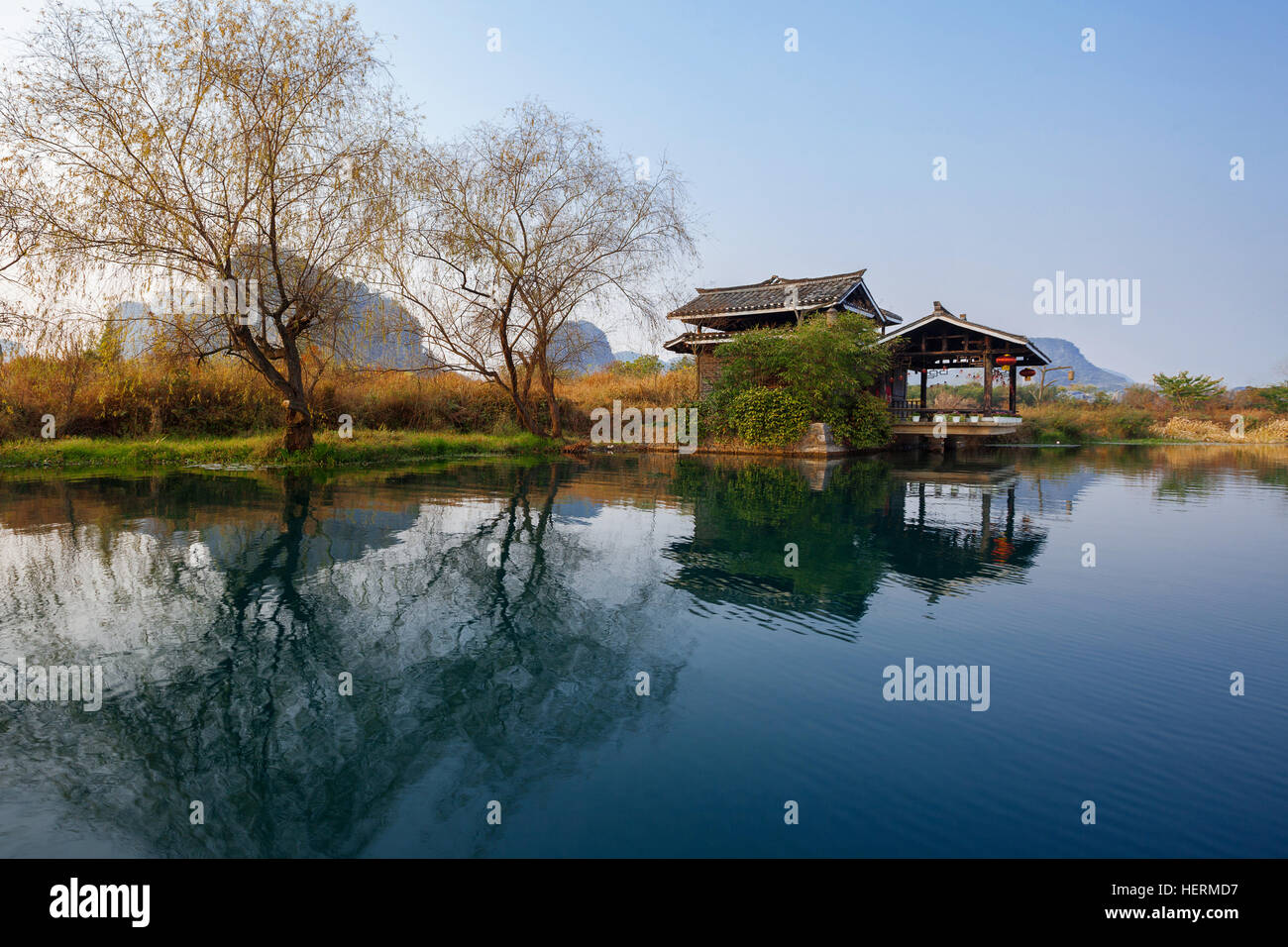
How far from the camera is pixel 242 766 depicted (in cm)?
297

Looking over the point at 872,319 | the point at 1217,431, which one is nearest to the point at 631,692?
the point at 872,319

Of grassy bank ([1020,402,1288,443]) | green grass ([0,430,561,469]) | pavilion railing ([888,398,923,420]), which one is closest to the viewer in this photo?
green grass ([0,430,561,469])

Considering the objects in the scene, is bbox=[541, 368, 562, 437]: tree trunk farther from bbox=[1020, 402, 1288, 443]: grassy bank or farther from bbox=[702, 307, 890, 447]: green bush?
bbox=[1020, 402, 1288, 443]: grassy bank

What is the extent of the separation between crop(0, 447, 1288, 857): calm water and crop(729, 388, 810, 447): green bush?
13.8 m

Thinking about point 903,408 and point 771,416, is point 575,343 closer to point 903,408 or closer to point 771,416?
point 771,416

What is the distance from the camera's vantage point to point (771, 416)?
22.1 metres

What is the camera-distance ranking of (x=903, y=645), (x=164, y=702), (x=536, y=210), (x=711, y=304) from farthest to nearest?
1. (x=711, y=304)
2. (x=536, y=210)
3. (x=903, y=645)
4. (x=164, y=702)

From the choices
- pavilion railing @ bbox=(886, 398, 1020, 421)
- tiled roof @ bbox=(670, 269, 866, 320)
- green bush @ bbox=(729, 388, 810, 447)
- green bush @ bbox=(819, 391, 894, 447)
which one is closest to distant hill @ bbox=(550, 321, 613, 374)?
tiled roof @ bbox=(670, 269, 866, 320)

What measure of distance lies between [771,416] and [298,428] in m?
13.1

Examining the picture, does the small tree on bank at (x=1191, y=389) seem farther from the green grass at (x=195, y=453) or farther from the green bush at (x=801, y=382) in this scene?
the green grass at (x=195, y=453)

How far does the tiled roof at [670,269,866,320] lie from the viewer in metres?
24.4

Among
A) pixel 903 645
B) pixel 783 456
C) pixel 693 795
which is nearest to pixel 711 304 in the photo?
pixel 783 456
